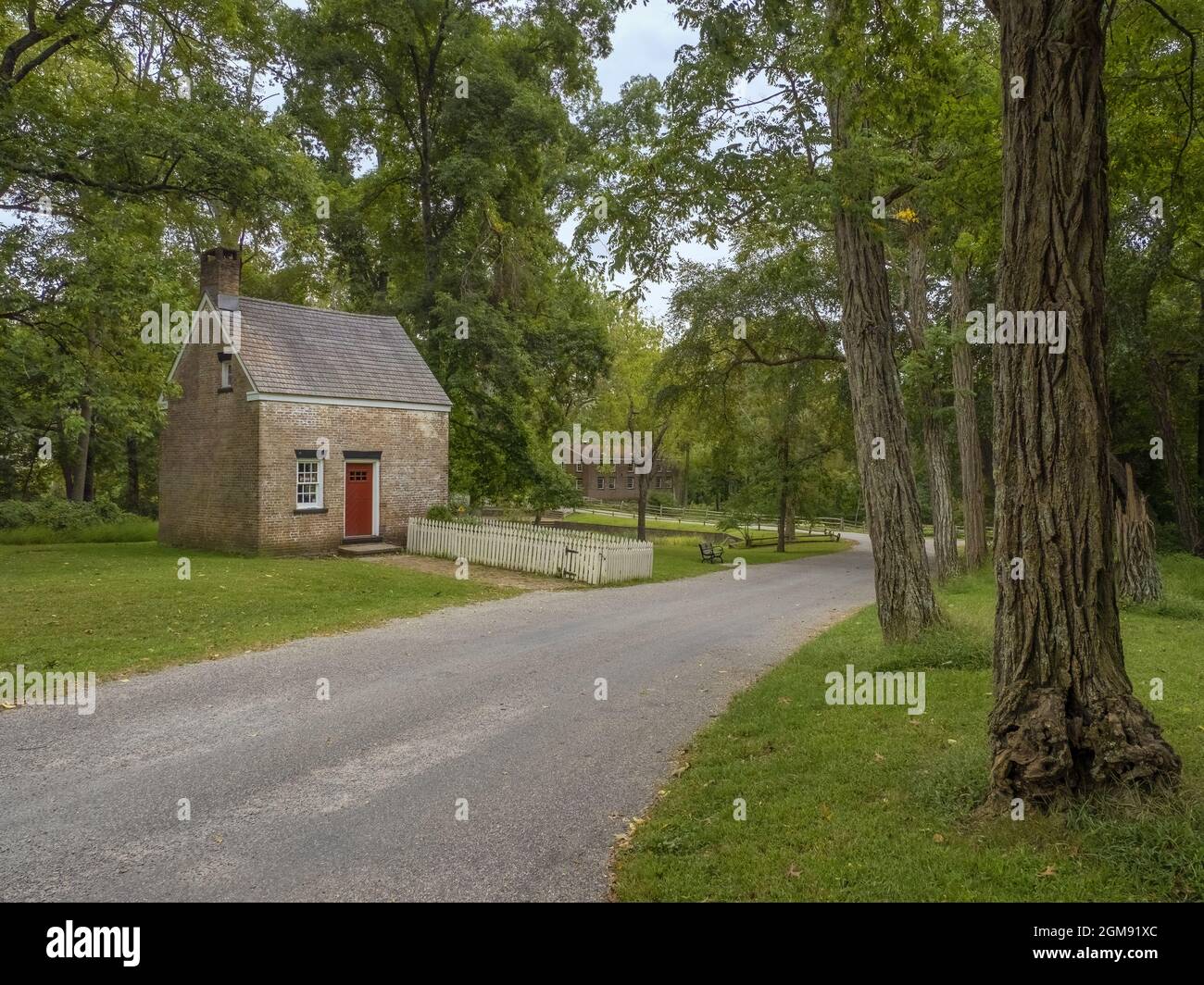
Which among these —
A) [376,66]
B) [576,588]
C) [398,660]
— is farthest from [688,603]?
[376,66]

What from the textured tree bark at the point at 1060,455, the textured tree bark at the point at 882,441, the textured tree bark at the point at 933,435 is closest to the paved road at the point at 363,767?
the textured tree bark at the point at 882,441

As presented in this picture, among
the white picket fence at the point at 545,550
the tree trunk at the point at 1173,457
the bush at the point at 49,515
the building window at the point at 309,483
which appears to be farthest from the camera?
A: the bush at the point at 49,515

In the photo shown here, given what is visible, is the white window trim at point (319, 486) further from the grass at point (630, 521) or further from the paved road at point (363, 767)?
the grass at point (630, 521)

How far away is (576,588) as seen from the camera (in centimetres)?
1789

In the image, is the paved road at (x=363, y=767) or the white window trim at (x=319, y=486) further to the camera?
the white window trim at (x=319, y=486)

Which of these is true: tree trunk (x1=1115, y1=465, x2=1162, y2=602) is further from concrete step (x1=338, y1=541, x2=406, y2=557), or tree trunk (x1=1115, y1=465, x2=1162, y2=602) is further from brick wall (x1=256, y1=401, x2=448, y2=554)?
brick wall (x1=256, y1=401, x2=448, y2=554)

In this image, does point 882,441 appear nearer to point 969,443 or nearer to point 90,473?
point 969,443

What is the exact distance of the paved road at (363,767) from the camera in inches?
178

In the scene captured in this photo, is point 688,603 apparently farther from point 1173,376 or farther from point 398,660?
point 1173,376

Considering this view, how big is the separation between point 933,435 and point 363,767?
1865 centimetres

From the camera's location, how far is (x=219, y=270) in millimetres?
21656

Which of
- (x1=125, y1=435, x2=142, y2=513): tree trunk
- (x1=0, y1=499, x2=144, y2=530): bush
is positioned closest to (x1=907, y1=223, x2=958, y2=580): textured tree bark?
(x1=0, y1=499, x2=144, y2=530): bush

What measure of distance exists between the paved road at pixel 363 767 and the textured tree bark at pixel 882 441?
6.76 feet

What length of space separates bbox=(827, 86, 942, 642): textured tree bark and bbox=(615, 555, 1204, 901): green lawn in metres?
1.95
